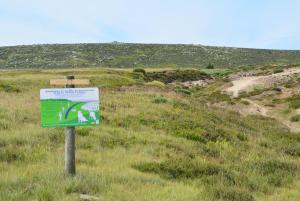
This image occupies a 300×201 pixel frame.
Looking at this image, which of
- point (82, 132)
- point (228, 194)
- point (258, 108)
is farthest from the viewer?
point (258, 108)

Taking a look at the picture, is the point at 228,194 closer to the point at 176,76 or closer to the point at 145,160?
the point at 145,160

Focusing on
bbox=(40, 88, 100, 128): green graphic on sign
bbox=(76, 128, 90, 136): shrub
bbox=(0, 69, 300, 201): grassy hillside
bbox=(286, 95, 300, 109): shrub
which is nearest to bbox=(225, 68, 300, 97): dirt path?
bbox=(286, 95, 300, 109): shrub

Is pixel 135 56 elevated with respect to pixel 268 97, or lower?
elevated

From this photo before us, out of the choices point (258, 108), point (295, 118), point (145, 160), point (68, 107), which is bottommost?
point (258, 108)

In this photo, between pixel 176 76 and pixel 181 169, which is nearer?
pixel 181 169

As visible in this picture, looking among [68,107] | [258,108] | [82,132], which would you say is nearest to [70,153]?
[68,107]

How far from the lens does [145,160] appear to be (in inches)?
452

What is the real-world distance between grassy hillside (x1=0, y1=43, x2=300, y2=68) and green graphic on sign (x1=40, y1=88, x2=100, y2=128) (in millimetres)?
81389

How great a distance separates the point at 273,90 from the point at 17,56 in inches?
2868

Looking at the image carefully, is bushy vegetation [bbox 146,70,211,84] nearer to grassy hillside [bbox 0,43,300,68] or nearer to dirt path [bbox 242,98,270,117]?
dirt path [bbox 242,98,270,117]

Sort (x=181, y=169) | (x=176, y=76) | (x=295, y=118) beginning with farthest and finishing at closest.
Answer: (x=176, y=76), (x=295, y=118), (x=181, y=169)

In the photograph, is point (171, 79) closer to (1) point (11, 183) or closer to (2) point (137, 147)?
(2) point (137, 147)

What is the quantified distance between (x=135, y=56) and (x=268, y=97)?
226 feet

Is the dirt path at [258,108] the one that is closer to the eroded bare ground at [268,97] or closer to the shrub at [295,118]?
the eroded bare ground at [268,97]
